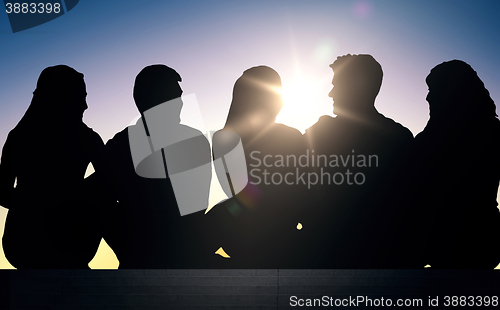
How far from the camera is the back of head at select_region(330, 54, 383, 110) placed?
7883mm

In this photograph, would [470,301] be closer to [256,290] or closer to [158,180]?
[256,290]

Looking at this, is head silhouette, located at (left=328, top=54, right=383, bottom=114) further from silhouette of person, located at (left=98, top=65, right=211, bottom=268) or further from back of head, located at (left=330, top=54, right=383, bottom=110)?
silhouette of person, located at (left=98, top=65, right=211, bottom=268)

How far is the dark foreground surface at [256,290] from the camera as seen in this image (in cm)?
698

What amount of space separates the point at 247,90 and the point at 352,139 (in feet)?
5.05

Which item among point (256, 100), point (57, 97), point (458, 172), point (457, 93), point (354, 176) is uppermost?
point (457, 93)

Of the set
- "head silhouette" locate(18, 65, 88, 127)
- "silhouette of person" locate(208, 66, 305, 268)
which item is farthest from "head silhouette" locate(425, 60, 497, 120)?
"head silhouette" locate(18, 65, 88, 127)

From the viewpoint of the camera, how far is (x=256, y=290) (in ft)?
22.9

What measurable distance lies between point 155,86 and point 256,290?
9.89 ft

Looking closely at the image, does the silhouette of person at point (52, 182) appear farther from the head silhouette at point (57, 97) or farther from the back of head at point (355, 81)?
the back of head at point (355, 81)

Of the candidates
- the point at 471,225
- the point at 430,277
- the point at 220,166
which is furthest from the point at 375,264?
the point at 220,166

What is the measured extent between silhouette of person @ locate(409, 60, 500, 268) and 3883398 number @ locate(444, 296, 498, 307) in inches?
29.9

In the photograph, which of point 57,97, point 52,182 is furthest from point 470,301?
point 57,97

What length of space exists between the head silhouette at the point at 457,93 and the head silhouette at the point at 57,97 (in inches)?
187

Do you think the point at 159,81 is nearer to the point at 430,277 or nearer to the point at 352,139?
the point at 352,139
